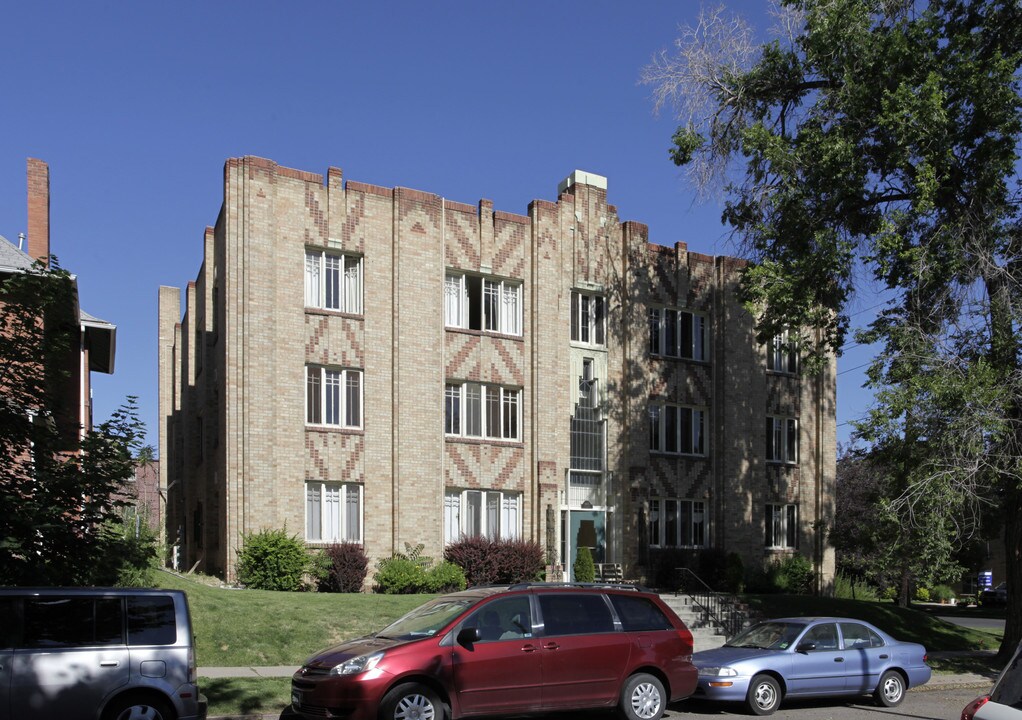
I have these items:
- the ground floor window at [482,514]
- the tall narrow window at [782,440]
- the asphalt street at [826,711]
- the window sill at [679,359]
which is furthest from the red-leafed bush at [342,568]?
the tall narrow window at [782,440]

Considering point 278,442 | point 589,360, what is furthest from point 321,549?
point 589,360

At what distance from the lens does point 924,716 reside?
14.7 m

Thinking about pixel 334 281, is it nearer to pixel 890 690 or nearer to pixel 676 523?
pixel 676 523

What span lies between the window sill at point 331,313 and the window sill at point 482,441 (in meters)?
4.08

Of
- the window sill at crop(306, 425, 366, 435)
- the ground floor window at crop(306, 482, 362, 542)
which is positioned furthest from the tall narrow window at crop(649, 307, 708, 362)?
the ground floor window at crop(306, 482, 362, 542)

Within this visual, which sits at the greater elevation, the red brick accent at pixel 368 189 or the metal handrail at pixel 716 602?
the red brick accent at pixel 368 189

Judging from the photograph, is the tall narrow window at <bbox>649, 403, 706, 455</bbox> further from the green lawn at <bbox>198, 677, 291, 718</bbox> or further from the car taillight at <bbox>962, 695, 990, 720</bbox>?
the car taillight at <bbox>962, 695, 990, 720</bbox>

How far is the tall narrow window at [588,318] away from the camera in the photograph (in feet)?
98.8

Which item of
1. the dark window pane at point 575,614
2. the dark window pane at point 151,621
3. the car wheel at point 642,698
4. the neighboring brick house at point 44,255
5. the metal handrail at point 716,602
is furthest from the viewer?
the metal handrail at point 716,602

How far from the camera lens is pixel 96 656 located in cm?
1059

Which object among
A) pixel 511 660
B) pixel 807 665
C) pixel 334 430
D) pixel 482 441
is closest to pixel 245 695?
pixel 511 660

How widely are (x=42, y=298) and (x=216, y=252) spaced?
16.3 meters

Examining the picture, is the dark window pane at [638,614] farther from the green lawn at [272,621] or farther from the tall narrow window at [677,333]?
the tall narrow window at [677,333]

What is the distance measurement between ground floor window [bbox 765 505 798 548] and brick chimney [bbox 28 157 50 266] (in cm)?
2340
